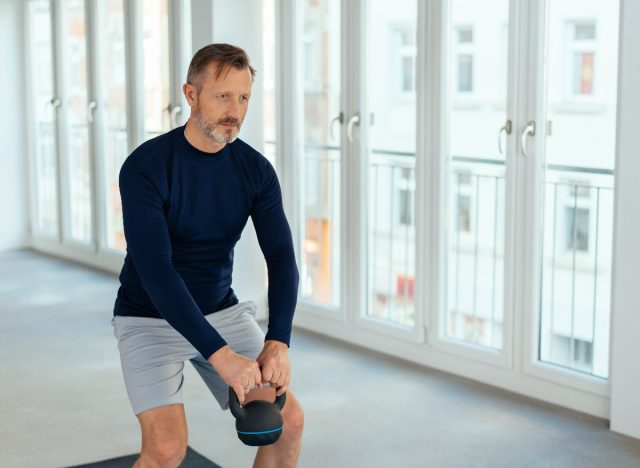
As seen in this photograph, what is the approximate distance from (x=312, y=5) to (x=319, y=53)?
0.23 metres

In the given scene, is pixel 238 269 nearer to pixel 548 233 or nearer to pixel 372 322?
pixel 372 322

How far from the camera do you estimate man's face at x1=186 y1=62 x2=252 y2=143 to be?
2.48 m

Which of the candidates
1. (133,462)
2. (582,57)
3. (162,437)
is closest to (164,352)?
(162,437)

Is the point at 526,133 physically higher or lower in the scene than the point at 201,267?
higher

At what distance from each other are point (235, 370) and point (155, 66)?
435 cm

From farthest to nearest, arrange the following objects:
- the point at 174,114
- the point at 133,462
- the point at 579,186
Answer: the point at 174,114, the point at 579,186, the point at 133,462

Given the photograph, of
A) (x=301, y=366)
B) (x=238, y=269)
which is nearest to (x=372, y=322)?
(x=301, y=366)

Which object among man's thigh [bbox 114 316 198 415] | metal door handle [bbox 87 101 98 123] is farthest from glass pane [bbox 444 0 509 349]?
metal door handle [bbox 87 101 98 123]

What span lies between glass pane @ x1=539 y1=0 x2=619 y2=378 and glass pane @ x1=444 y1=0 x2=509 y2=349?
24 cm

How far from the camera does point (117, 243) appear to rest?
7008 millimetres

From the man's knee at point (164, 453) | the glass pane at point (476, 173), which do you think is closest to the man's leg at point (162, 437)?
the man's knee at point (164, 453)

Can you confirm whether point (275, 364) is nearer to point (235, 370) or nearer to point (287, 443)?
point (235, 370)

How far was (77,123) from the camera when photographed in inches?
291

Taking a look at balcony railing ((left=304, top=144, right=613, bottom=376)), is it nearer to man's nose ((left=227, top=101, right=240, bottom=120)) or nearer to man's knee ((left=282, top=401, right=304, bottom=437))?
man's knee ((left=282, top=401, right=304, bottom=437))
